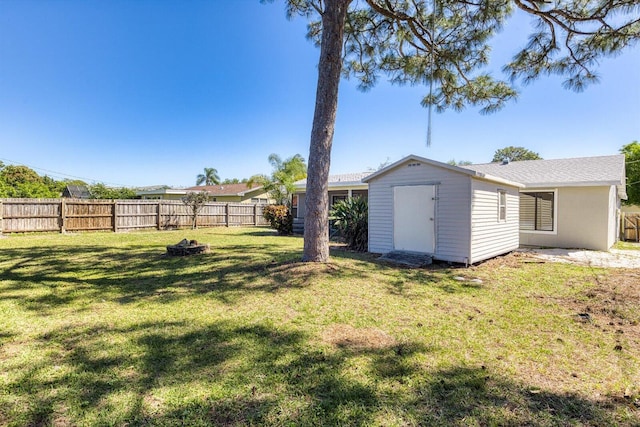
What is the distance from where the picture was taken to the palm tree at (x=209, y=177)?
45.0m

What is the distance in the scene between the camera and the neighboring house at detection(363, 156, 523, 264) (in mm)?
7211

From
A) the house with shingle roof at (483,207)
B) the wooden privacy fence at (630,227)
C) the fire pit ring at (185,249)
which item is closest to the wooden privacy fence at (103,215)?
the fire pit ring at (185,249)

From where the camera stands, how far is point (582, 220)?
10438 mm

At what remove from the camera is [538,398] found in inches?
90.2

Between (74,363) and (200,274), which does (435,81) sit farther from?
(74,363)

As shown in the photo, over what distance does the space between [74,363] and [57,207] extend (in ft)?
46.0

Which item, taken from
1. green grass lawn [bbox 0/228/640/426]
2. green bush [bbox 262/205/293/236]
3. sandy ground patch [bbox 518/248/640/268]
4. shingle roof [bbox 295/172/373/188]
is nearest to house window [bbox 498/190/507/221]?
sandy ground patch [bbox 518/248/640/268]

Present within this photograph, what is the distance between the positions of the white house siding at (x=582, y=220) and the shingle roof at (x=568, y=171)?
399 millimetres

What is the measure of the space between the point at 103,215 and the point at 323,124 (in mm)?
13227

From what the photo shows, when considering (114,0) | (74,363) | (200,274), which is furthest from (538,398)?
(114,0)

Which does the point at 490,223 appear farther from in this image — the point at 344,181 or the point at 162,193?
the point at 162,193

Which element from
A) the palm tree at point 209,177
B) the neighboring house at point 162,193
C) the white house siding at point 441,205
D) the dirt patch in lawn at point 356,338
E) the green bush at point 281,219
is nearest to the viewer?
the dirt patch in lawn at point 356,338

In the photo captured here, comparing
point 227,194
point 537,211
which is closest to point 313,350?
point 537,211

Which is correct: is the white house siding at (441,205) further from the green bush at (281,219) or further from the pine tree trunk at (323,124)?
the green bush at (281,219)
